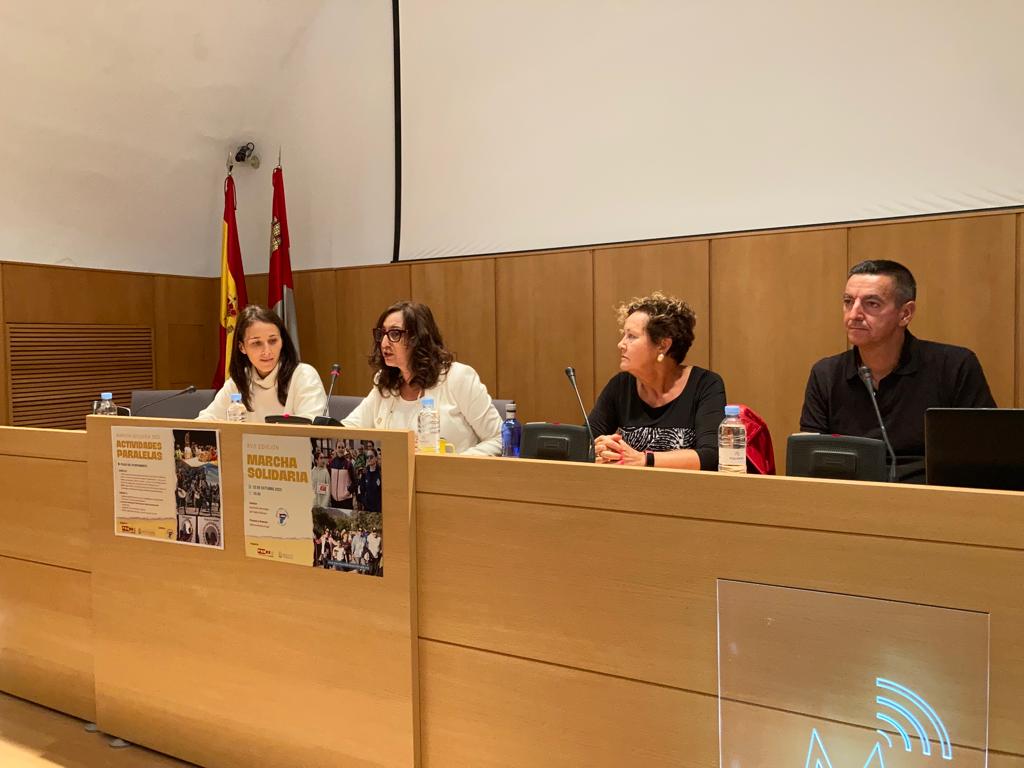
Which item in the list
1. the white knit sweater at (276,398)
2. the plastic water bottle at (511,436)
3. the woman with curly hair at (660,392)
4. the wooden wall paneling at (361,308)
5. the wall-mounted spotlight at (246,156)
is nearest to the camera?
the woman with curly hair at (660,392)

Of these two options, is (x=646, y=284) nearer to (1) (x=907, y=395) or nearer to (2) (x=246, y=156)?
(1) (x=907, y=395)

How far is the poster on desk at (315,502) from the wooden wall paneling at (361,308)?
3.16 meters

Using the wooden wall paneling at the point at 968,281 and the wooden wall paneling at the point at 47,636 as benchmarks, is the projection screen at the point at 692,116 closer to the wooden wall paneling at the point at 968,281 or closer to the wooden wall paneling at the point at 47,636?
the wooden wall paneling at the point at 968,281

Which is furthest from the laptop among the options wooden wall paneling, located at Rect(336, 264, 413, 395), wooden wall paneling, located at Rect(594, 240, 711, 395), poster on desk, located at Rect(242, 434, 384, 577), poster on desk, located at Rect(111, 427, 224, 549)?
wooden wall paneling, located at Rect(336, 264, 413, 395)

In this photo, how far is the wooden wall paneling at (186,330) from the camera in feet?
17.9

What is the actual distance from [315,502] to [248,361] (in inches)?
64.1

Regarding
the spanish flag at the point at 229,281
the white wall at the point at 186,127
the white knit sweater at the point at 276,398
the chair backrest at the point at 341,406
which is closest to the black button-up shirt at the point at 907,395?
the white knit sweater at the point at 276,398

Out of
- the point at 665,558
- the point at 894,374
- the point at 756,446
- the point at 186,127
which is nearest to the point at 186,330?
the point at 186,127

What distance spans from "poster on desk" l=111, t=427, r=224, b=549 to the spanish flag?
3.14m

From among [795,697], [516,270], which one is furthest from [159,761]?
[516,270]

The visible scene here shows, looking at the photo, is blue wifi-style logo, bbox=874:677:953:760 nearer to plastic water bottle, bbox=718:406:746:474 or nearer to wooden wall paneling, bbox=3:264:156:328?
plastic water bottle, bbox=718:406:746:474

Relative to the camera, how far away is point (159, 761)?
79.7 inches

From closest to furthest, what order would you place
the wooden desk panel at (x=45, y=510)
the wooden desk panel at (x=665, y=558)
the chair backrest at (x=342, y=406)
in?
the wooden desk panel at (x=665, y=558), the wooden desk panel at (x=45, y=510), the chair backrest at (x=342, y=406)

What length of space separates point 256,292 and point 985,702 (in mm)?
5220
